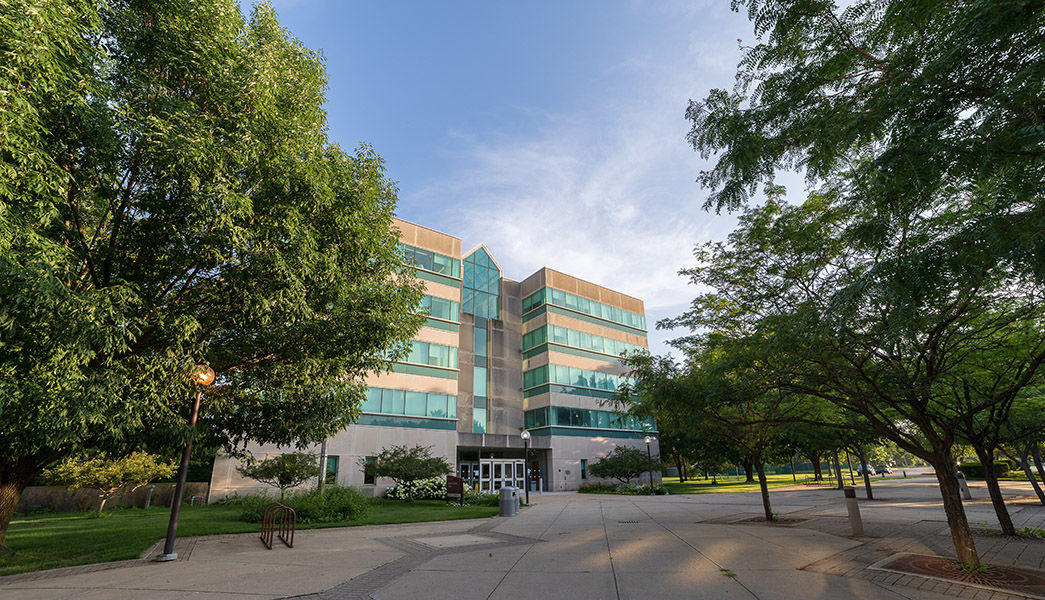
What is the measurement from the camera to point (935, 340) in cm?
816

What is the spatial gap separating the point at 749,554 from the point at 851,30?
336 inches

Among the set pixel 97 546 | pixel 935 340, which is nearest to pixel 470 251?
pixel 97 546

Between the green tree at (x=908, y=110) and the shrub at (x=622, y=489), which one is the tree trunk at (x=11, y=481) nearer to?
the green tree at (x=908, y=110)

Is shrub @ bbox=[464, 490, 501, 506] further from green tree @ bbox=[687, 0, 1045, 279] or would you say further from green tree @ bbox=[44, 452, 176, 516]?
green tree @ bbox=[687, 0, 1045, 279]

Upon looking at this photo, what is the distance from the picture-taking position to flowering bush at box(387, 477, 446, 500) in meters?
28.5

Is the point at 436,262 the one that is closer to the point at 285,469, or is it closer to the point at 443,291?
the point at 443,291

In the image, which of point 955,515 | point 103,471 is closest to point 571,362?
point 103,471

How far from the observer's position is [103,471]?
2073 cm

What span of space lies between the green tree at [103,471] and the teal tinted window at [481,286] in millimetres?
24991

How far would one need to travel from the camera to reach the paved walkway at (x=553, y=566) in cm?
650

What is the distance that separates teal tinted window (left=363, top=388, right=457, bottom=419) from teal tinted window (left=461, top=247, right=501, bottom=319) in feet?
30.7

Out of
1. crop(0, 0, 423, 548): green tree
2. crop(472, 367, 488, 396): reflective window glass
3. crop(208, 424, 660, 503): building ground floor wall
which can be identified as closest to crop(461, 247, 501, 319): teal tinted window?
crop(472, 367, 488, 396): reflective window glass

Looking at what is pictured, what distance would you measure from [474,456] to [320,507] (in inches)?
1061

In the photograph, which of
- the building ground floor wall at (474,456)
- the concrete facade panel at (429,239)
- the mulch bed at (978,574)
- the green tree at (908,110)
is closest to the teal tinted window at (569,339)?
the building ground floor wall at (474,456)
